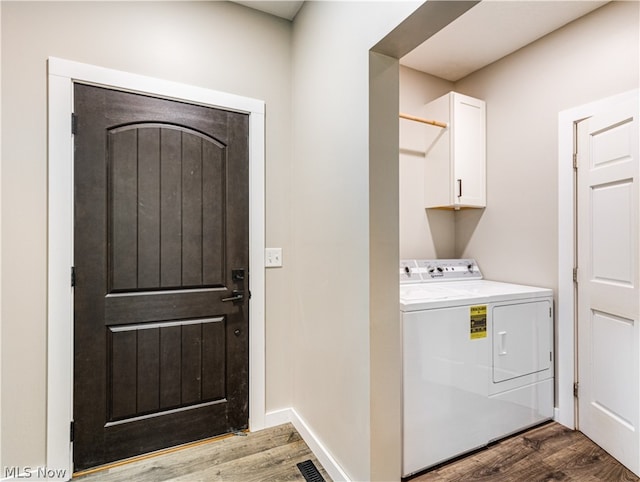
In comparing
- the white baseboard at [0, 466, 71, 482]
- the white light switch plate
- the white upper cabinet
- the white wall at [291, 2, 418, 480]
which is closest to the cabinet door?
the white upper cabinet

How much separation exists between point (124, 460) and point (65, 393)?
0.51 metres

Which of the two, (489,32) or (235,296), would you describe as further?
(489,32)

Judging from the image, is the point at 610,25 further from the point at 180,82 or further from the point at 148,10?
the point at 148,10

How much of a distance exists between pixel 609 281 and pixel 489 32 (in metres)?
1.87

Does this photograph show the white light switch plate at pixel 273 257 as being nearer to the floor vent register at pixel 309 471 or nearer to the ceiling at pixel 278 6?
the floor vent register at pixel 309 471

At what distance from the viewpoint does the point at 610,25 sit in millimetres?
1993

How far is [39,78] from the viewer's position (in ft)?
5.31

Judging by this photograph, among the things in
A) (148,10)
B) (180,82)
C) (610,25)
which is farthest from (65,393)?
(610,25)

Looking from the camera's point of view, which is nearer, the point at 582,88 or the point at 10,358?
the point at 10,358

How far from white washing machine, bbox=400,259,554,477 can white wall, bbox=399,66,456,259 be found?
27.8 inches

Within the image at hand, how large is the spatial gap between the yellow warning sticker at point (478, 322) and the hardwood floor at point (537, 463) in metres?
0.70

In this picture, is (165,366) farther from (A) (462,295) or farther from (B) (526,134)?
(B) (526,134)

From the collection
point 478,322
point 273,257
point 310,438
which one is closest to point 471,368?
point 478,322

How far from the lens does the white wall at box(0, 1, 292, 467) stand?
5.12 ft
